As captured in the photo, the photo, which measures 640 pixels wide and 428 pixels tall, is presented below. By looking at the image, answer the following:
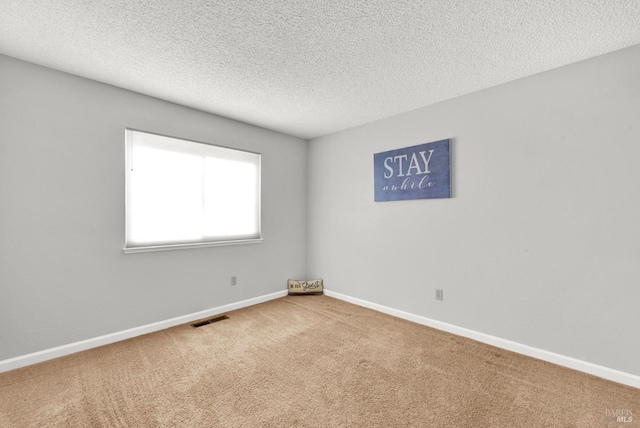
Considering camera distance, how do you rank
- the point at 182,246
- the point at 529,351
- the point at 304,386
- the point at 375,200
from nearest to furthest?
the point at 304,386 < the point at 529,351 < the point at 182,246 < the point at 375,200

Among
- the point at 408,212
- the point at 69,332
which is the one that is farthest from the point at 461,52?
the point at 69,332

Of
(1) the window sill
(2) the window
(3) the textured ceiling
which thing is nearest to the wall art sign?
(3) the textured ceiling

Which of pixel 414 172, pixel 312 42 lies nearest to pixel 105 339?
pixel 312 42

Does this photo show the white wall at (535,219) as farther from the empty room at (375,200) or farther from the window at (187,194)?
the window at (187,194)

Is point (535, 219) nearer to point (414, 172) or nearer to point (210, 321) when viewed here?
point (414, 172)

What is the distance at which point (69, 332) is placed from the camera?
2.37m

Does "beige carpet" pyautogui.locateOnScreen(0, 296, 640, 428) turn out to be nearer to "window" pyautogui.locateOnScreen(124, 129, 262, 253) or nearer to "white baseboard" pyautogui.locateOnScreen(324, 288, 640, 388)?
"white baseboard" pyautogui.locateOnScreen(324, 288, 640, 388)

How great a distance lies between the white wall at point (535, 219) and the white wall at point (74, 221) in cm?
265

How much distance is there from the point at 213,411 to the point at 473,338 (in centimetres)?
252

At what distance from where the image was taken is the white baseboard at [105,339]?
214cm

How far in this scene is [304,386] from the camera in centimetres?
192
